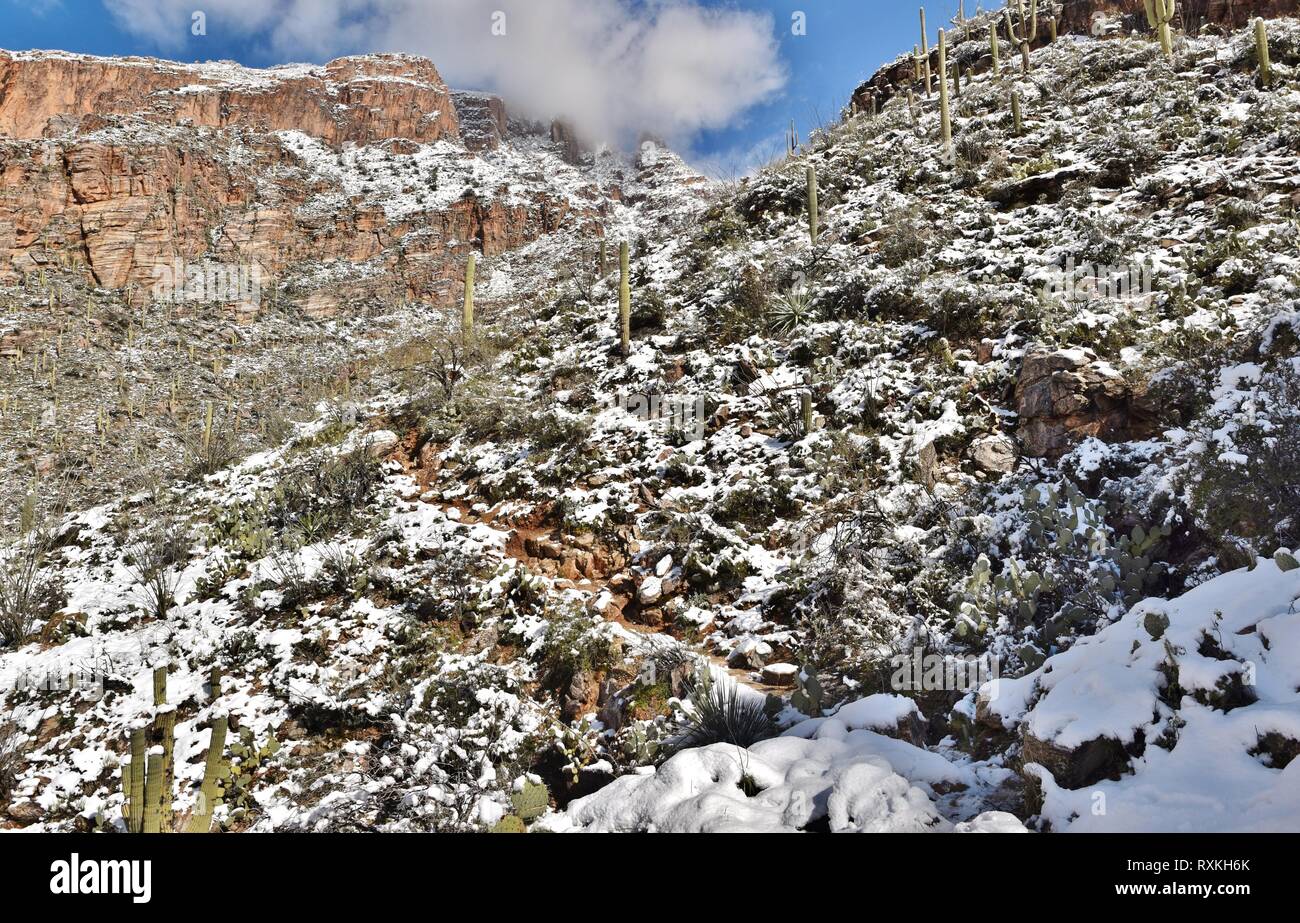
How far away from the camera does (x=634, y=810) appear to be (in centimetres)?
315

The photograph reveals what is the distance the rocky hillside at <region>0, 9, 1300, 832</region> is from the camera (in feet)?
9.80

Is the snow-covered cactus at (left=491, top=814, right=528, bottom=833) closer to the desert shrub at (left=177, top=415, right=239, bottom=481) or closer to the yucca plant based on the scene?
the yucca plant

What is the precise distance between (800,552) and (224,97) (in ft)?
233

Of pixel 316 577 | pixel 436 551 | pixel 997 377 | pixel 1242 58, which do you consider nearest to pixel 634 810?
pixel 436 551

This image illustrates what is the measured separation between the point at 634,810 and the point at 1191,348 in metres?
6.93

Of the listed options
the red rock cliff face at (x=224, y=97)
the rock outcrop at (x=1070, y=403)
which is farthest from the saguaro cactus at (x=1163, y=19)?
the red rock cliff face at (x=224, y=97)

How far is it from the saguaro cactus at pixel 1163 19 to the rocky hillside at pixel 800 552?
44.3 inches

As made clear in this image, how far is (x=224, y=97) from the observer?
55375 millimetres

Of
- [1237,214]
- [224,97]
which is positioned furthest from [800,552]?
[224,97]

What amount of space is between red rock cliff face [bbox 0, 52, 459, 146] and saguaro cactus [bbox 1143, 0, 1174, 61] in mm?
62982

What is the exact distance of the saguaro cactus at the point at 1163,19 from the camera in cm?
1440

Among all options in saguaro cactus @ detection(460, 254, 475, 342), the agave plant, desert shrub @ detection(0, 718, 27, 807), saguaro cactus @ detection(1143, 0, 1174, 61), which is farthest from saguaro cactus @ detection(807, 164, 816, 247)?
desert shrub @ detection(0, 718, 27, 807)

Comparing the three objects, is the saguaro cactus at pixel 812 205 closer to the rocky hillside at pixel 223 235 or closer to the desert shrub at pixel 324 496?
the rocky hillside at pixel 223 235

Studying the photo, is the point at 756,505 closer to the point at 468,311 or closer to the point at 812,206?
the point at 812,206
